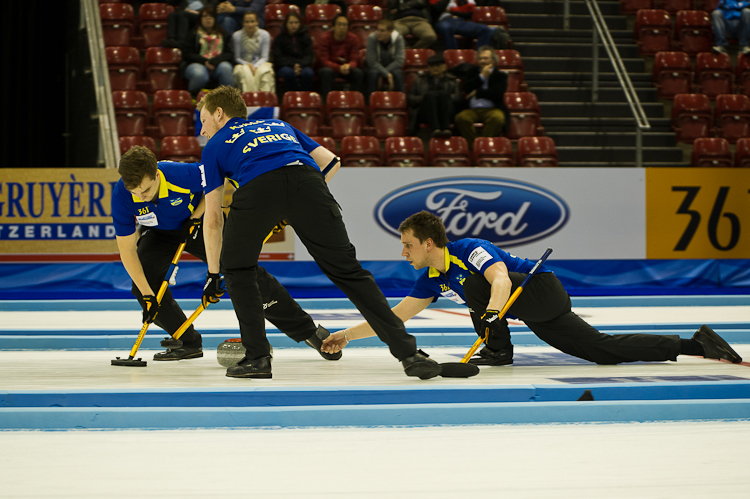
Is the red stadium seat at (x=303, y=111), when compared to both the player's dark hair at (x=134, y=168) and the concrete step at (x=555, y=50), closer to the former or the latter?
the concrete step at (x=555, y=50)

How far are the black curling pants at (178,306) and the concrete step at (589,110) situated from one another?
9017mm

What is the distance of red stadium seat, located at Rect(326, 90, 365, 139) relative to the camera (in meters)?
11.2

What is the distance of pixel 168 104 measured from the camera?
1098 cm

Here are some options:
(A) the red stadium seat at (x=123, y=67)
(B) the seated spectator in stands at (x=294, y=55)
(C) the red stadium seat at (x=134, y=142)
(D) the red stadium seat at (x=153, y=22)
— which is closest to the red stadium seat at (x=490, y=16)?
(B) the seated spectator in stands at (x=294, y=55)

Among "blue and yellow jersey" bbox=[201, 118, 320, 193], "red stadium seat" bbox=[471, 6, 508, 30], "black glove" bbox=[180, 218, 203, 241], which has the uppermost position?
"red stadium seat" bbox=[471, 6, 508, 30]

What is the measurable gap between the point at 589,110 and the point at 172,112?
21.0 ft

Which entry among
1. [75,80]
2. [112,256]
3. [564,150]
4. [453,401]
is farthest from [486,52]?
[453,401]

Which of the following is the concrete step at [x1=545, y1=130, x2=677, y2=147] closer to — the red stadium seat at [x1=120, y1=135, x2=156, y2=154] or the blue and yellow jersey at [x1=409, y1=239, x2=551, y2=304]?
the red stadium seat at [x1=120, y1=135, x2=156, y2=154]

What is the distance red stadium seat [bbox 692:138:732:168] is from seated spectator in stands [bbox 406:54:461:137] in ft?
11.6

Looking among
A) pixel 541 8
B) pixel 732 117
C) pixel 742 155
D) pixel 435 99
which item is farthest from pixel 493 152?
pixel 541 8

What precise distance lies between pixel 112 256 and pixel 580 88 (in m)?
7.70

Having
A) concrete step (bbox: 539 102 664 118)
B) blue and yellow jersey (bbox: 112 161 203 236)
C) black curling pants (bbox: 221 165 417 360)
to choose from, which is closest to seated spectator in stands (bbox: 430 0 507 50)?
concrete step (bbox: 539 102 664 118)

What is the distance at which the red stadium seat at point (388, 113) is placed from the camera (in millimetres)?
11391

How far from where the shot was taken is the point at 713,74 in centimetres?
1316
